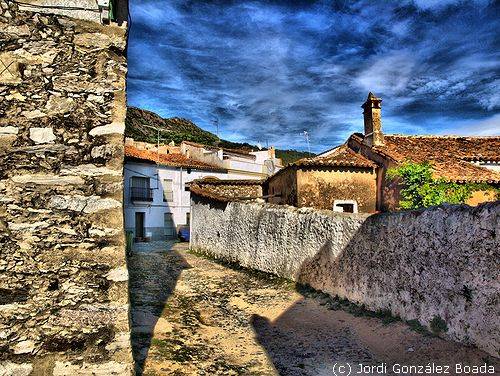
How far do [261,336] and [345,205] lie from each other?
34.0 feet

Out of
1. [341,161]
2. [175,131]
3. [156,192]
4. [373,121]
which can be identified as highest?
[175,131]

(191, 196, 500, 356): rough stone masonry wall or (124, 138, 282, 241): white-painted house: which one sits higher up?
(124, 138, 282, 241): white-painted house

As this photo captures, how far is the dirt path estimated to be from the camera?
205 inches

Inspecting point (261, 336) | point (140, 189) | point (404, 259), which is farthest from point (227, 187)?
point (404, 259)

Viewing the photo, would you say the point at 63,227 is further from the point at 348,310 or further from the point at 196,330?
the point at 348,310

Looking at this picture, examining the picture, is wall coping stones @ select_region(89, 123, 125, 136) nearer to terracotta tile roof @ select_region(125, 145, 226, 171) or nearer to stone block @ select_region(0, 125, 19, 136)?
stone block @ select_region(0, 125, 19, 136)

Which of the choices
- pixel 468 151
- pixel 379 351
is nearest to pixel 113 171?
pixel 379 351

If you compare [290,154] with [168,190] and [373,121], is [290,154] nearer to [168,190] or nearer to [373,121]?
[168,190]

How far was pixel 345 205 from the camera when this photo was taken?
1605 centimetres

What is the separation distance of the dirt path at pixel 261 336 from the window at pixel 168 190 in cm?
2009

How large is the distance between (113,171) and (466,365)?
16.1 feet

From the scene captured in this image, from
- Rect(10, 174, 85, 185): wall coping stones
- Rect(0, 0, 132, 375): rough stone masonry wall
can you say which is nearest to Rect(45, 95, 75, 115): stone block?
Rect(0, 0, 132, 375): rough stone masonry wall

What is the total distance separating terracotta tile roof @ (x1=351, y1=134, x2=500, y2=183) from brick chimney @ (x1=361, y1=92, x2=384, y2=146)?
453 millimetres

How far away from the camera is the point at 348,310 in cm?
771
